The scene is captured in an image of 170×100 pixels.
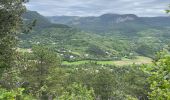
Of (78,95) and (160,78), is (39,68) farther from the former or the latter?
(160,78)

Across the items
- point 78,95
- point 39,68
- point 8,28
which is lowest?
point 78,95

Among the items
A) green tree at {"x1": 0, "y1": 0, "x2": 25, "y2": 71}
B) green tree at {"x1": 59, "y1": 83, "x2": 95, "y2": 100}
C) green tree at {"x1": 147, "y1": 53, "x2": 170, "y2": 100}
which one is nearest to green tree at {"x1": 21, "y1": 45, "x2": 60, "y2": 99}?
green tree at {"x1": 59, "y1": 83, "x2": 95, "y2": 100}

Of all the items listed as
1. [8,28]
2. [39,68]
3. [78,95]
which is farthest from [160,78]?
[39,68]

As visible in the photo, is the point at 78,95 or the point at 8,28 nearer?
the point at 8,28

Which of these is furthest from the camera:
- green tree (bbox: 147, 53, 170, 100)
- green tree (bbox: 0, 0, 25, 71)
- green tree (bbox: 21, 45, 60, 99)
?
green tree (bbox: 21, 45, 60, 99)

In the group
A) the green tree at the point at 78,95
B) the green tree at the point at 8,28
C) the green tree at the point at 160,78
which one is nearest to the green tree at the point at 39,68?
the green tree at the point at 78,95

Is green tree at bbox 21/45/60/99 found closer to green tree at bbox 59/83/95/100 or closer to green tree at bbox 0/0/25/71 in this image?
green tree at bbox 59/83/95/100

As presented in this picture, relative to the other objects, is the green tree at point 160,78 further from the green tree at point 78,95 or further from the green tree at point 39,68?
the green tree at point 39,68

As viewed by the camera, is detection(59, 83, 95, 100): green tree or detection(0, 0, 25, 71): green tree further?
detection(59, 83, 95, 100): green tree

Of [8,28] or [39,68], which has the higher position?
[8,28]

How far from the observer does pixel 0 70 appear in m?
30.0

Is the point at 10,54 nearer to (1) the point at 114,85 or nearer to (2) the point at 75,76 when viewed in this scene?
(1) the point at 114,85

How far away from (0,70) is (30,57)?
38.4m

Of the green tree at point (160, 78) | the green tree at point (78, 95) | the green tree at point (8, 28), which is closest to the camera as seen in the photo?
the green tree at point (160, 78)
